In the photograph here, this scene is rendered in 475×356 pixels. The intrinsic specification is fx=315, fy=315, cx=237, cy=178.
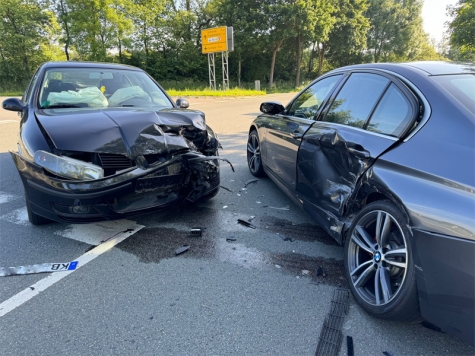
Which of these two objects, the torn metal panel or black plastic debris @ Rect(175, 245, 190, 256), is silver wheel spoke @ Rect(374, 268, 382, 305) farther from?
the torn metal panel

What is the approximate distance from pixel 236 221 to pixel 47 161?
6.53 feet

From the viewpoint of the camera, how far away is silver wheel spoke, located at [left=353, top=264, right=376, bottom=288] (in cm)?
221

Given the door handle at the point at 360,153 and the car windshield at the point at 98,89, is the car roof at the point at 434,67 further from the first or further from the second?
the car windshield at the point at 98,89

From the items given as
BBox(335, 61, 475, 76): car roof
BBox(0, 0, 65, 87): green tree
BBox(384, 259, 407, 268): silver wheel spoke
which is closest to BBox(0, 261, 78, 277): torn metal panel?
BBox(384, 259, 407, 268): silver wheel spoke

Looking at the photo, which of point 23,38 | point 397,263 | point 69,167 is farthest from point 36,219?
point 23,38

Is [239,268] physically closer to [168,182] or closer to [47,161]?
[168,182]

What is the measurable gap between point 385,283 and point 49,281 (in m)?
Result: 2.54

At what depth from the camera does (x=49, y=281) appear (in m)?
2.55

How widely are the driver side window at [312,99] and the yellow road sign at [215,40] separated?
22.2 metres

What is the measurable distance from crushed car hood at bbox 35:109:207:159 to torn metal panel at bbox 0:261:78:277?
3.35 feet

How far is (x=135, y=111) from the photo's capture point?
11.8 ft

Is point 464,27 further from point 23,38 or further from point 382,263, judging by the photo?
point 23,38

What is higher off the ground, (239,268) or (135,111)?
(135,111)

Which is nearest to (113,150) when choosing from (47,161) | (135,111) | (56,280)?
(47,161)
